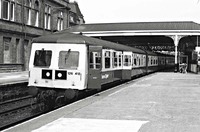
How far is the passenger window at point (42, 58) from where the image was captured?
12484 mm

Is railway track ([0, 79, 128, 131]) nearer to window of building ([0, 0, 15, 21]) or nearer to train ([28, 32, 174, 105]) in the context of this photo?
train ([28, 32, 174, 105])

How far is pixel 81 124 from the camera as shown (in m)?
7.45

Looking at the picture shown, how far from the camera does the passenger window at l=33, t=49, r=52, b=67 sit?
12.5 metres

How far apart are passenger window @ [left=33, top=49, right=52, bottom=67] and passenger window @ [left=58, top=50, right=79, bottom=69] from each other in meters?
0.49

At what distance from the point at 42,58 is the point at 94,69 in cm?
212

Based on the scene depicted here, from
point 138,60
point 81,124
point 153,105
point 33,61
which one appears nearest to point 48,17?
point 138,60

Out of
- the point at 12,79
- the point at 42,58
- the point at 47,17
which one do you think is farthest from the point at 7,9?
the point at 42,58

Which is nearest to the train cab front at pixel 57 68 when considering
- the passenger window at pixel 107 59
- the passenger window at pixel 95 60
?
the passenger window at pixel 95 60

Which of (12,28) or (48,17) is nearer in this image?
(12,28)

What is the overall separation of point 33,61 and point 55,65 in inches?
40.1

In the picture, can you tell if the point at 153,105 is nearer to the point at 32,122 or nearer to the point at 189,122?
the point at 189,122

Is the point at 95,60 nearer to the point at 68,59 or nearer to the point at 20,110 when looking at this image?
the point at 68,59

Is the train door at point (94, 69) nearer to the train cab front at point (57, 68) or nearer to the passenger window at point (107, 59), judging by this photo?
the train cab front at point (57, 68)

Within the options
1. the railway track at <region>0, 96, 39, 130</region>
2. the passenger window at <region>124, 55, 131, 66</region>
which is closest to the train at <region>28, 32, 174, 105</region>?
the railway track at <region>0, 96, 39, 130</region>
